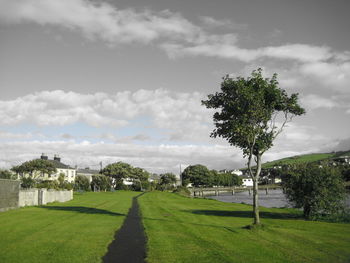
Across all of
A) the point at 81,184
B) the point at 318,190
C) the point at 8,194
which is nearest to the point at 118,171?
the point at 81,184

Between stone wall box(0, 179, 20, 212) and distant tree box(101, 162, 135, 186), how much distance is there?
120804mm

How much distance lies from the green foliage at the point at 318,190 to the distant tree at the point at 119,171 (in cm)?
13457

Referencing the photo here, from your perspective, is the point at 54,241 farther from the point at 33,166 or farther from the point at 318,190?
the point at 33,166

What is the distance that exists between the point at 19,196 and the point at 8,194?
149 inches

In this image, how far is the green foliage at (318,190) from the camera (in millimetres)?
33250

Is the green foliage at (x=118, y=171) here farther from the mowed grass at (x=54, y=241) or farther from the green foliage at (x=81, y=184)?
the mowed grass at (x=54, y=241)

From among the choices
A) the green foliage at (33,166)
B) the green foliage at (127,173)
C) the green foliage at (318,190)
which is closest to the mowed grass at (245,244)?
the green foliage at (318,190)

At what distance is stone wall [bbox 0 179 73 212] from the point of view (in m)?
39.0

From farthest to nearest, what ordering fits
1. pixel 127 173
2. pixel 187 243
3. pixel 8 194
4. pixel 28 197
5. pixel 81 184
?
pixel 127 173 → pixel 81 184 → pixel 28 197 → pixel 8 194 → pixel 187 243

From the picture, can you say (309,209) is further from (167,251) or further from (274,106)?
(167,251)

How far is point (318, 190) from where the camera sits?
3344 centimetres

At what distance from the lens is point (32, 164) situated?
10369 cm

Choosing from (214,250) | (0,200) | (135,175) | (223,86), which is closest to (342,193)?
(223,86)

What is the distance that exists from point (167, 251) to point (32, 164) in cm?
9767
